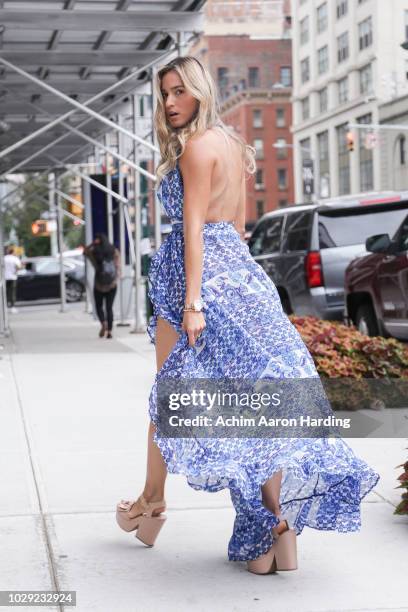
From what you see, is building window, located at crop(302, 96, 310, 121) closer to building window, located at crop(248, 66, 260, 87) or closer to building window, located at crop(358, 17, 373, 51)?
building window, located at crop(358, 17, 373, 51)

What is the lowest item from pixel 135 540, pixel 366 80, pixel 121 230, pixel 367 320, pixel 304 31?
pixel 135 540

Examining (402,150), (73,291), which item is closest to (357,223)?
(73,291)

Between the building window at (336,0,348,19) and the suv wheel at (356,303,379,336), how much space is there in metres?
65.8

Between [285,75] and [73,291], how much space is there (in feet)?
296

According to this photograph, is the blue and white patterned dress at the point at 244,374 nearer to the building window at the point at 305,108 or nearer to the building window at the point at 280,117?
the building window at the point at 305,108

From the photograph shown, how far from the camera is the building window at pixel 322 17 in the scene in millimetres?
80863

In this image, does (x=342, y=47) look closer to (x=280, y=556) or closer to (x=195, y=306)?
(x=195, y=306)

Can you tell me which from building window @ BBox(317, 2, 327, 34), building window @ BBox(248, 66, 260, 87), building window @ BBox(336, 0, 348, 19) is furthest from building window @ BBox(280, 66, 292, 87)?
building window @ BBox(336, 0, 348, 19)

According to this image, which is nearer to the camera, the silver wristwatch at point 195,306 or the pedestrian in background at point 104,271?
the silver wristwatch at point 195,306

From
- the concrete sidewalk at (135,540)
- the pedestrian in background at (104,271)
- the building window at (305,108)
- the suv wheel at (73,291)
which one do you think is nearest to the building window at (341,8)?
the building window at (305,108)

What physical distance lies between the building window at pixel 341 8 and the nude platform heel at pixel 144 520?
73.8 m

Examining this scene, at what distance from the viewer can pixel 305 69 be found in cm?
8912

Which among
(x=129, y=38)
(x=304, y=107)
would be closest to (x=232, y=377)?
(x=129, y=38)

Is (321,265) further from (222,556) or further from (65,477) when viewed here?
(222,556)
